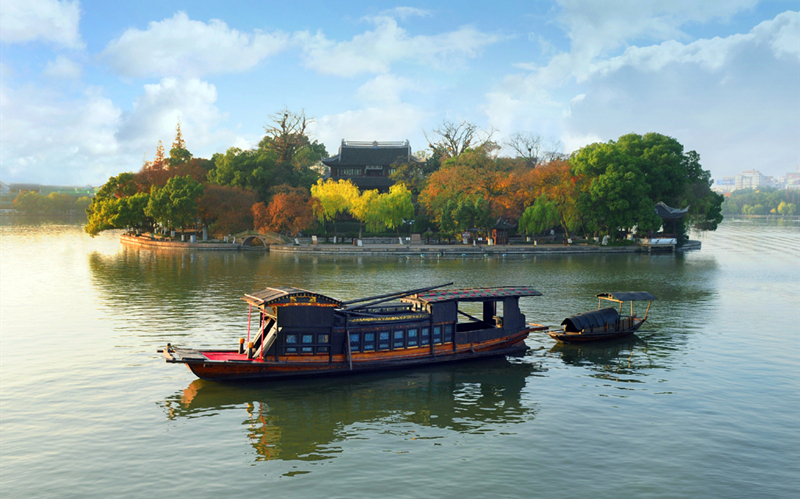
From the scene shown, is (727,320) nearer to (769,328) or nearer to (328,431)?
(769,328)

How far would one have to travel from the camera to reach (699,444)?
63.7ft

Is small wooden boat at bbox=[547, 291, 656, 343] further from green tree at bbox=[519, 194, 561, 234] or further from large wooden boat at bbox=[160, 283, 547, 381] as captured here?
green tree at bbox=[519, 194, 561, 234]

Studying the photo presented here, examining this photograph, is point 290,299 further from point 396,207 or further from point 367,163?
point 367,163

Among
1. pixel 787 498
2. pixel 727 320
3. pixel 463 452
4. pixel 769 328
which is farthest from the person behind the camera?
pixel 727 320

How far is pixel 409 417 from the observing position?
21.8 metres

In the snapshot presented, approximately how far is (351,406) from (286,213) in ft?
218

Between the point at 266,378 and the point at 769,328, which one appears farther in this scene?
the point at 769,328

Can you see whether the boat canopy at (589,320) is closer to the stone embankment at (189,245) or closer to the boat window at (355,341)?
the boat window at (355,341)

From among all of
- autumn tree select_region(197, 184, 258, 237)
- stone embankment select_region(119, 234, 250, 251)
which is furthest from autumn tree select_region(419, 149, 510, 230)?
autumn tree select_region(197, 184, 258, 237)

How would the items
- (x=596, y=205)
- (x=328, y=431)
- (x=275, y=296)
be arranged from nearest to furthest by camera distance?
(x=328, y=431) < (x=275, y=296) < (x=596, y=205)

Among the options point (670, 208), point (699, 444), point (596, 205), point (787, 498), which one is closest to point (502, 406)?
point (699, 444)

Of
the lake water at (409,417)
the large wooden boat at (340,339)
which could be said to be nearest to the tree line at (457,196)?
the lake water at (409,417)

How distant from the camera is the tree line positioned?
84750mm

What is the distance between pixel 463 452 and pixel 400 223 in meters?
74.6
